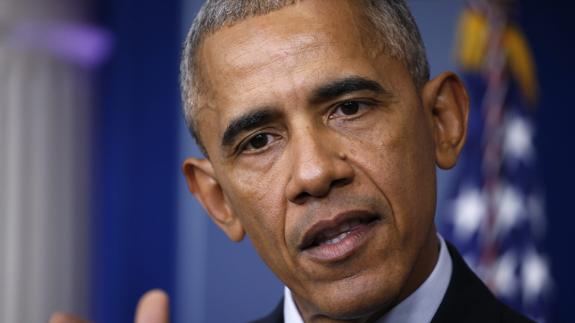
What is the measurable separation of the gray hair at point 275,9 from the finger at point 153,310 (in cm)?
44

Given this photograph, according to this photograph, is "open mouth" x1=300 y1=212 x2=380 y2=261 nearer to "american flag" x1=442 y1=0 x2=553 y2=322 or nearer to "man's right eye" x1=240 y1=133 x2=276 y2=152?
"man's right eye" x1=240 y1=133 x2=276 y2=152

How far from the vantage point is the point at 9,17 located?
132 inches

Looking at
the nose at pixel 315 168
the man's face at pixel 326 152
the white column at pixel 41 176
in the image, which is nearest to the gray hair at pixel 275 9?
the man's face at pixel 326 152

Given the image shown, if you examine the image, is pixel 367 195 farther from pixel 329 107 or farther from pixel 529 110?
pixel 529 110

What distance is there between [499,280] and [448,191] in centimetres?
57

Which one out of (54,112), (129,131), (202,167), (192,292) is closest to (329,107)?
(202,167)

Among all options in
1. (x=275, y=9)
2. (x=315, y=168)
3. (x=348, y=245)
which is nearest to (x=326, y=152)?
(x=315, y=168)

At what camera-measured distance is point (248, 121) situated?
4.74 feet

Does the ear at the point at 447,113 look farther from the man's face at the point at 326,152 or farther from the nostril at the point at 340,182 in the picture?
the nostril at the point at 340,182

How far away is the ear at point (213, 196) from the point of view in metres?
1.68

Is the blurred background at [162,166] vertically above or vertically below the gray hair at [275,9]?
below

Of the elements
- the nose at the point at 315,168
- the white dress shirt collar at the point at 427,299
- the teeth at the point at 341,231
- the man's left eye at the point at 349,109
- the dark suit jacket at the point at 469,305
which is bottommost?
the dark suit jacket at the point at 469,305

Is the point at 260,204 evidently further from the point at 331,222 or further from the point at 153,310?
the point at 153,310

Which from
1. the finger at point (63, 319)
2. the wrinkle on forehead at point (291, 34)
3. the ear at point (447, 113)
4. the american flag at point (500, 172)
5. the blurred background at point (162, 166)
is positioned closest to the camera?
the finger at point (63, 319)
